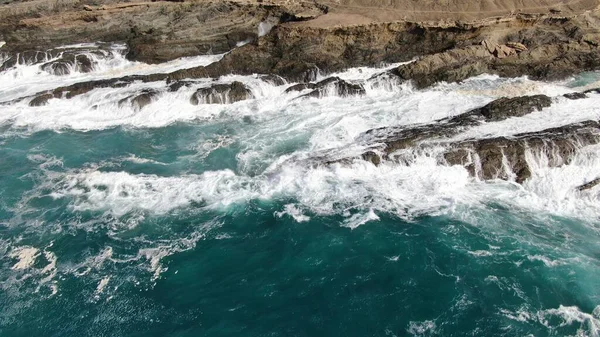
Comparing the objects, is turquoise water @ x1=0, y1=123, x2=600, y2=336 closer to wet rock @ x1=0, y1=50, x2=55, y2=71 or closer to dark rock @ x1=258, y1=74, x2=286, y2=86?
dark rock @ x1=258, y1=74, x2=286, y2=86

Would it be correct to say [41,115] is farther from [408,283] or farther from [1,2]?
[1,2]

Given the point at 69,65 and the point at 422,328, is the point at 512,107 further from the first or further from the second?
the point at 69,65

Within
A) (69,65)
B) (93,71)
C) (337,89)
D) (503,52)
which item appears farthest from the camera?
(93,71)

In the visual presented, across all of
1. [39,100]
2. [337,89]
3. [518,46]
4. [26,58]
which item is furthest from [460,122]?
[26,58]

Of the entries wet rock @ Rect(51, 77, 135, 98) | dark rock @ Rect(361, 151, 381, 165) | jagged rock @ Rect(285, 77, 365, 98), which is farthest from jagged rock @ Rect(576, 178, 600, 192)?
wet rock @ Rect(51, 77, 135, 98)

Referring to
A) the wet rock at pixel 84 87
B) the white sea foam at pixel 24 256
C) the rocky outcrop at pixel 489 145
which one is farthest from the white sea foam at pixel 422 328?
the wet rock at pixel 84 87

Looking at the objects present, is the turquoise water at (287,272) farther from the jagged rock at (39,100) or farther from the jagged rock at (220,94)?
the jagged rock at (39,100)
